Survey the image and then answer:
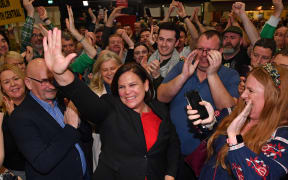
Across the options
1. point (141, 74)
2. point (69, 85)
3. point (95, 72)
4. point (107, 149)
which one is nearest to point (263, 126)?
point (141, 74)

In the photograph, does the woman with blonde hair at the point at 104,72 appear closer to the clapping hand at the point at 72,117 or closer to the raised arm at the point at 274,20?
the clapping hand at the point at 72,117

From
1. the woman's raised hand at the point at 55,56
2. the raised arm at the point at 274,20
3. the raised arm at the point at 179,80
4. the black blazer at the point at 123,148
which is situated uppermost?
the raised arm at the point at 274,20

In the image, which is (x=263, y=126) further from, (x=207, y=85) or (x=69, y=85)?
(x=69, y=85)

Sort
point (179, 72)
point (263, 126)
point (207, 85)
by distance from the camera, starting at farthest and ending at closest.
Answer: point (179, 72)
point (207, 85)
point (263, 126)

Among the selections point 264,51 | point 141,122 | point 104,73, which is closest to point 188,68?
point 141,122

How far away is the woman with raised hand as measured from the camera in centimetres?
144

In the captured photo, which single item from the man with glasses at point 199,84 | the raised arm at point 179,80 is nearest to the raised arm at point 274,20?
the man with glasses at point 199,84

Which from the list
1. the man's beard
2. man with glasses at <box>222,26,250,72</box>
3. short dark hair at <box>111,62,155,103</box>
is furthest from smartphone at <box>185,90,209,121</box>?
the man's beard

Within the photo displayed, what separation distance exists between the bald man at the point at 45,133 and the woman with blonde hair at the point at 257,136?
3.26 feet

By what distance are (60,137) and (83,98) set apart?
0.51 m

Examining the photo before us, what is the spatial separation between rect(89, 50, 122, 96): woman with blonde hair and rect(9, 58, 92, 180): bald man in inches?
30.7

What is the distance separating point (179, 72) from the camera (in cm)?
256

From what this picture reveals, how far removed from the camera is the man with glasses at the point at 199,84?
2209 millimetres

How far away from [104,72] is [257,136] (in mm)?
1889
